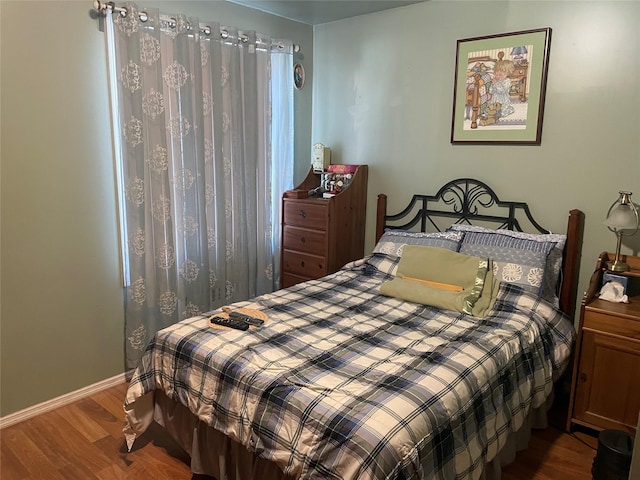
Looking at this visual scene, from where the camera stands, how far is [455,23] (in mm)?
3078

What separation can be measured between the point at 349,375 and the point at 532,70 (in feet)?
7.36

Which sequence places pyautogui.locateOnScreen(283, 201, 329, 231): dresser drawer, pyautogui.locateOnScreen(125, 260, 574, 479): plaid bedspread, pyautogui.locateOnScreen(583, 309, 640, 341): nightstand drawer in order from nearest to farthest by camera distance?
1. pyautogui.locateOnScreen(125, 260, 574, 479): plaid bedspread
2. pyautogui.locateOnScreen(583, 309, 640, 341): nightstand drawer
3. pyautogui.locateOnScreen(283, 201, 329, 231): dresser drawer

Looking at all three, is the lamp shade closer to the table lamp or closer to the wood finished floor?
the table lamp

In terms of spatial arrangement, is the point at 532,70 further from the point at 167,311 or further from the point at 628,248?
the point at 167,311

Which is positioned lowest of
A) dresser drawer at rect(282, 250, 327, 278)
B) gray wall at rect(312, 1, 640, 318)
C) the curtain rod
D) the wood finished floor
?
the wood finished floor

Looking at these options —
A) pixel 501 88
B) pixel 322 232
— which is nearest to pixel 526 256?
pixel 501 88

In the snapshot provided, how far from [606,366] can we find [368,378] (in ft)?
4.68

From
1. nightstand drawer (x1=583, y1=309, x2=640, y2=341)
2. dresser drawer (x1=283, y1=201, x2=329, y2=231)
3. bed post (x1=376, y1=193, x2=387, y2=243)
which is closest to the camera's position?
nightstand drawer (x1=583, y1=309, x2=640, y2=341)

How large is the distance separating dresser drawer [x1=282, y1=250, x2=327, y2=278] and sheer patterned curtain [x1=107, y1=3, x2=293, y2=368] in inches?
6.5

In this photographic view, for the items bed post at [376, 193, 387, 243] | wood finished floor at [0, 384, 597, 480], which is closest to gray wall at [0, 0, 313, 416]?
wood finished floor at [0, 384, 597, 480]

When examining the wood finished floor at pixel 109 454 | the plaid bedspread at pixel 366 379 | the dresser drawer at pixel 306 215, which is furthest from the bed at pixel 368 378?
the dresser drawer at pixel 306 215

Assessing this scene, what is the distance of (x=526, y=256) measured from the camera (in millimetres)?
2625

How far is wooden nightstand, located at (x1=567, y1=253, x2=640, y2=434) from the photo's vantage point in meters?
2.24

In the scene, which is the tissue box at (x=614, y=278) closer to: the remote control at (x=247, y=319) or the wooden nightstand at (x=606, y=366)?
the wooden nightstand at (x=606, y=366)
